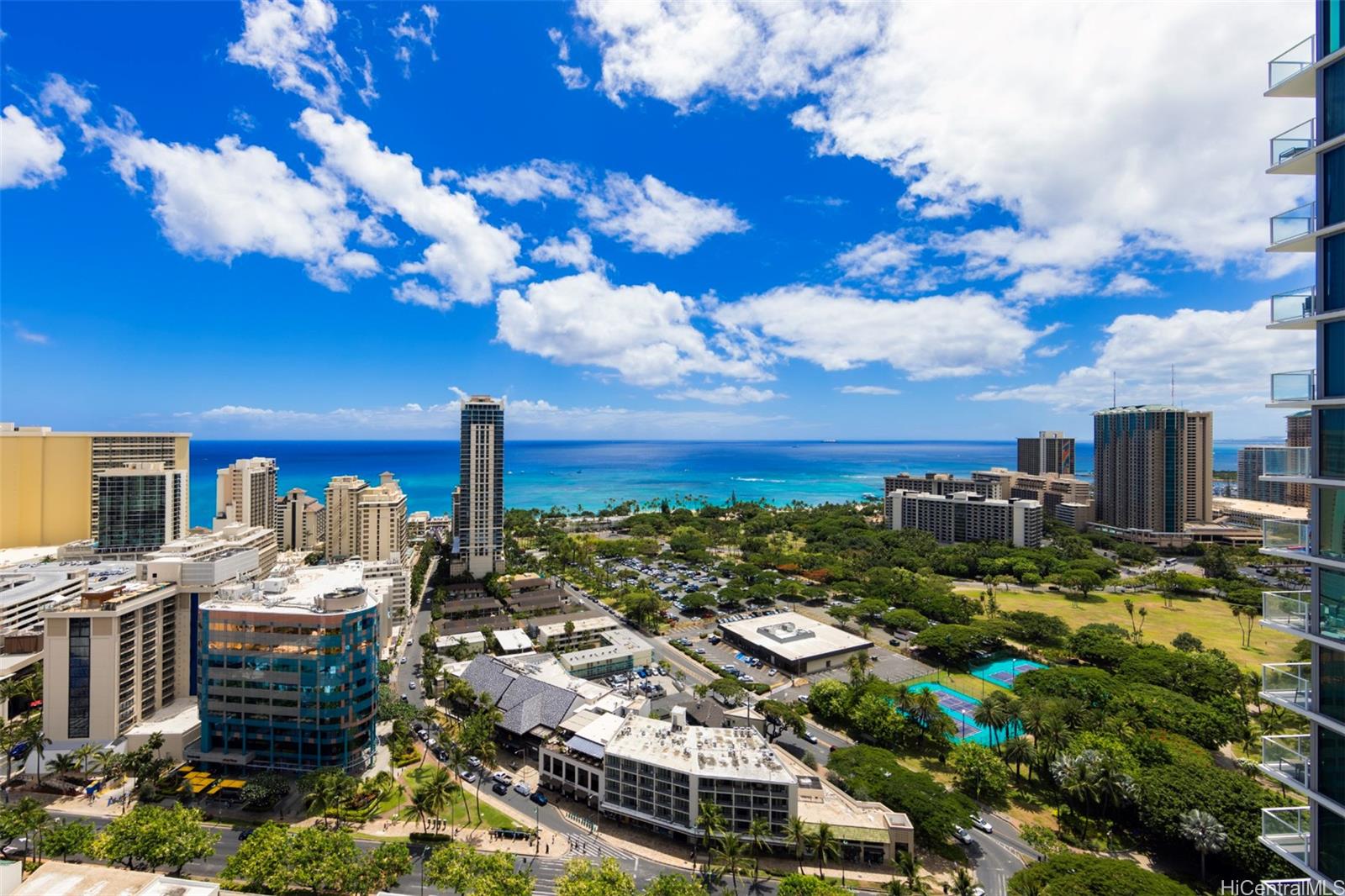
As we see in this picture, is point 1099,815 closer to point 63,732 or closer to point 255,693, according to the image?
point 255,693

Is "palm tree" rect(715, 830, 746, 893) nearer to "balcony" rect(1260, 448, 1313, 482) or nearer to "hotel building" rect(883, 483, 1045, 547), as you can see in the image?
"balcony" rect(1260, 448, 1313, 482)

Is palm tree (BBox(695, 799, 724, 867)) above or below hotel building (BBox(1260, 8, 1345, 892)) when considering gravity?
below

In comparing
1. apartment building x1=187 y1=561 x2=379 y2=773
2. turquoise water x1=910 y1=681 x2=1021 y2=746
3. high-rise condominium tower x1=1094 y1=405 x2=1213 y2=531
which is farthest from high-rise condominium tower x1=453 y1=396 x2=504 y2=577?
high-rise condominium tower x1=1094 y1=405 x2=1213 y2=531

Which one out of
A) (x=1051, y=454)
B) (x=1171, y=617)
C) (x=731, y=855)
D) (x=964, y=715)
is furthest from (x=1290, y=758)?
Answer: (x=1051, y=454)

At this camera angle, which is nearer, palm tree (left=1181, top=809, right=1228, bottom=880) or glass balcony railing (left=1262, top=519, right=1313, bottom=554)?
glass balcony railing (left=1262, top=519, right=1313, bottom=554)

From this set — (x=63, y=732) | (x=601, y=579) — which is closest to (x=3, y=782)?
(x=63, y=732)

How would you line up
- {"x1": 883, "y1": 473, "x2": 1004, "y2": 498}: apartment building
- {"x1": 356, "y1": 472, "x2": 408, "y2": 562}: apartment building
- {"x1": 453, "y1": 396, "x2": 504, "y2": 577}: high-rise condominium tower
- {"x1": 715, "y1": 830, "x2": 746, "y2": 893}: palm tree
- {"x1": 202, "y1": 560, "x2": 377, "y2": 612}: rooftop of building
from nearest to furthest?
{"x1": 715, "y1": 830, "x2": 746, "y2": 893}: palm tree → {"x1": 202, "y1": 560, "x2": 377, "y2": 612}: rooftop of building → {"x1": 453, "y1": 396, "x2": 504, "y2": 577}: high-rise condominium tower → {"x1": 356, "y1": 472, "x2": 408, "y2": 562}: apartment building → {"x1": 883, "y1": 473, "x2": 1004, "y2": 498}: apartment building

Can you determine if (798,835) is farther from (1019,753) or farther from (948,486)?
(948,486)

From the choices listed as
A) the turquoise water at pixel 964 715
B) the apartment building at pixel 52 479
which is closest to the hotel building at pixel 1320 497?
the turquoise water at pixel 964 715
